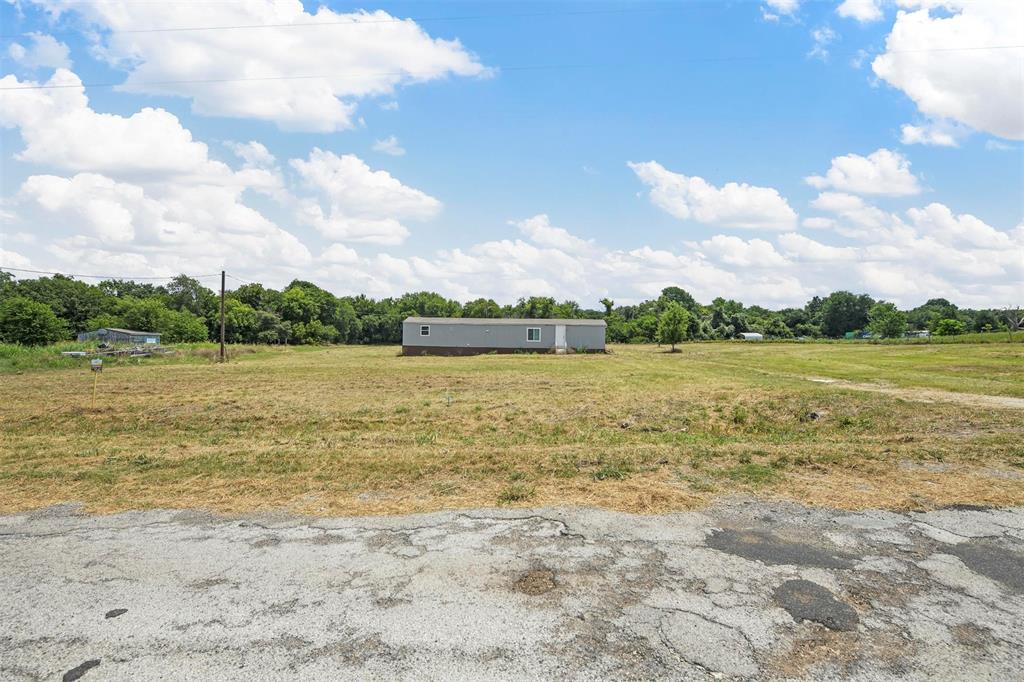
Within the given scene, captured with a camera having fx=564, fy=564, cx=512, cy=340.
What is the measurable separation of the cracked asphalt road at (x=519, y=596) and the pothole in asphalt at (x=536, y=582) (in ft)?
0.06

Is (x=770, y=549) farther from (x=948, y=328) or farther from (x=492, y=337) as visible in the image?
(x=948, y=328)

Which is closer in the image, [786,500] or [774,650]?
[774,650]

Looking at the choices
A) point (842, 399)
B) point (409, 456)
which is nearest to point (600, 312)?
point (842, 399)

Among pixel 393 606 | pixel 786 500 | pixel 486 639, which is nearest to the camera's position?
pixel 486 639

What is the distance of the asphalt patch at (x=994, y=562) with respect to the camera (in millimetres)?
4609

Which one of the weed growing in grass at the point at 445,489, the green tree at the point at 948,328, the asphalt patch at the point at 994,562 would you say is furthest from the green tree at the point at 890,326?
the weed growing in grass at the point at 445,489

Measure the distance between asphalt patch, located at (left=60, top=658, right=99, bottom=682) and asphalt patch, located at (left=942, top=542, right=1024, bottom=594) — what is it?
667 centimetres

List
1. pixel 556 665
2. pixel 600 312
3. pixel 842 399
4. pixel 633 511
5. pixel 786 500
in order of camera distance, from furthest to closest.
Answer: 1. pixel 600 312
2. pixel 842 399
3. pixel 786 500
4. pixel 633 511
5. pixel 556 665

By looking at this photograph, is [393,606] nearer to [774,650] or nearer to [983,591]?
[774,650]

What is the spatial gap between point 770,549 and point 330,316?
287 ft

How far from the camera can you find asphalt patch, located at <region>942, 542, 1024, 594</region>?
15.1ft

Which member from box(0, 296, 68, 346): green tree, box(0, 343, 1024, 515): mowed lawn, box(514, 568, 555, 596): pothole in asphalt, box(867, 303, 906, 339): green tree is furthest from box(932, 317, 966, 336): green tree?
box(0, 296, 68, 346): green tree

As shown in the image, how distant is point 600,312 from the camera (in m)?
104

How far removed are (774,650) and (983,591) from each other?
6.91 ft
